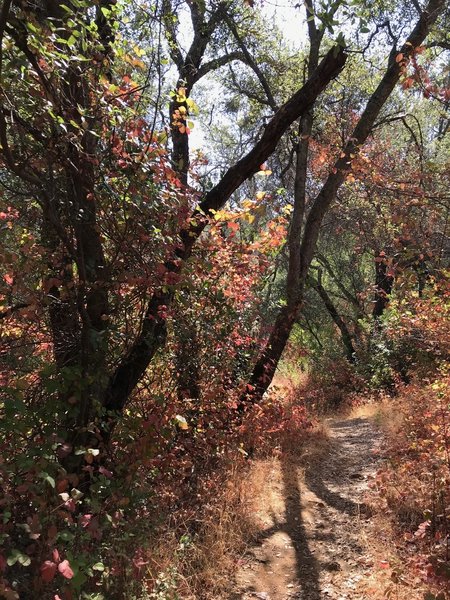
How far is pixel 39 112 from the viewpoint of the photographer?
2.92 m

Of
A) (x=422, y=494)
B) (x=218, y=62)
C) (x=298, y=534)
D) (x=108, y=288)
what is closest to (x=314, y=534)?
(x=298, y=534)

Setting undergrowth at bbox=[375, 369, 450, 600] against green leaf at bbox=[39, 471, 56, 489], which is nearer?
green leaf at bbox=[39, 471, 56, 489]

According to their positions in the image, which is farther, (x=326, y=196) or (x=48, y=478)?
(x=326, y=196)

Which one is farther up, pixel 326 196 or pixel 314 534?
pixel 326 196

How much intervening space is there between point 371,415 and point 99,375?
7.55 meters

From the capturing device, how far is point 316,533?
468 centimetres

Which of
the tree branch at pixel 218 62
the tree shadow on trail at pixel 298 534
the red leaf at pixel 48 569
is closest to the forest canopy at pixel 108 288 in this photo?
the red leaf at pixel 48 569

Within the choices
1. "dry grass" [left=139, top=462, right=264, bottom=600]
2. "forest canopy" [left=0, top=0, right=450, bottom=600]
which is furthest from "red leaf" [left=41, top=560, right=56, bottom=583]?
"dry grass" [left=139, top=462, right=264, bottom=600]

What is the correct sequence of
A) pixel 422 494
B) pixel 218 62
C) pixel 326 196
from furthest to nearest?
pixel 218 62 → pixel 326 196 → pixel 422 494

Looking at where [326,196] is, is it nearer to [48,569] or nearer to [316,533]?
[316,533]

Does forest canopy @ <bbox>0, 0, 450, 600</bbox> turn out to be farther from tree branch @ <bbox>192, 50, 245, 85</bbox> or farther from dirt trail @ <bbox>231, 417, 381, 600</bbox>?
tree branch @ <bbox>192, 50, 245, 85</bbox>

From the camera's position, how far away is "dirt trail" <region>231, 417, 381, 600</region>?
380cm

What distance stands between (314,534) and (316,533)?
25 millimetres

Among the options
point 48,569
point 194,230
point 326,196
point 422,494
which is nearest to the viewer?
point 48,569
